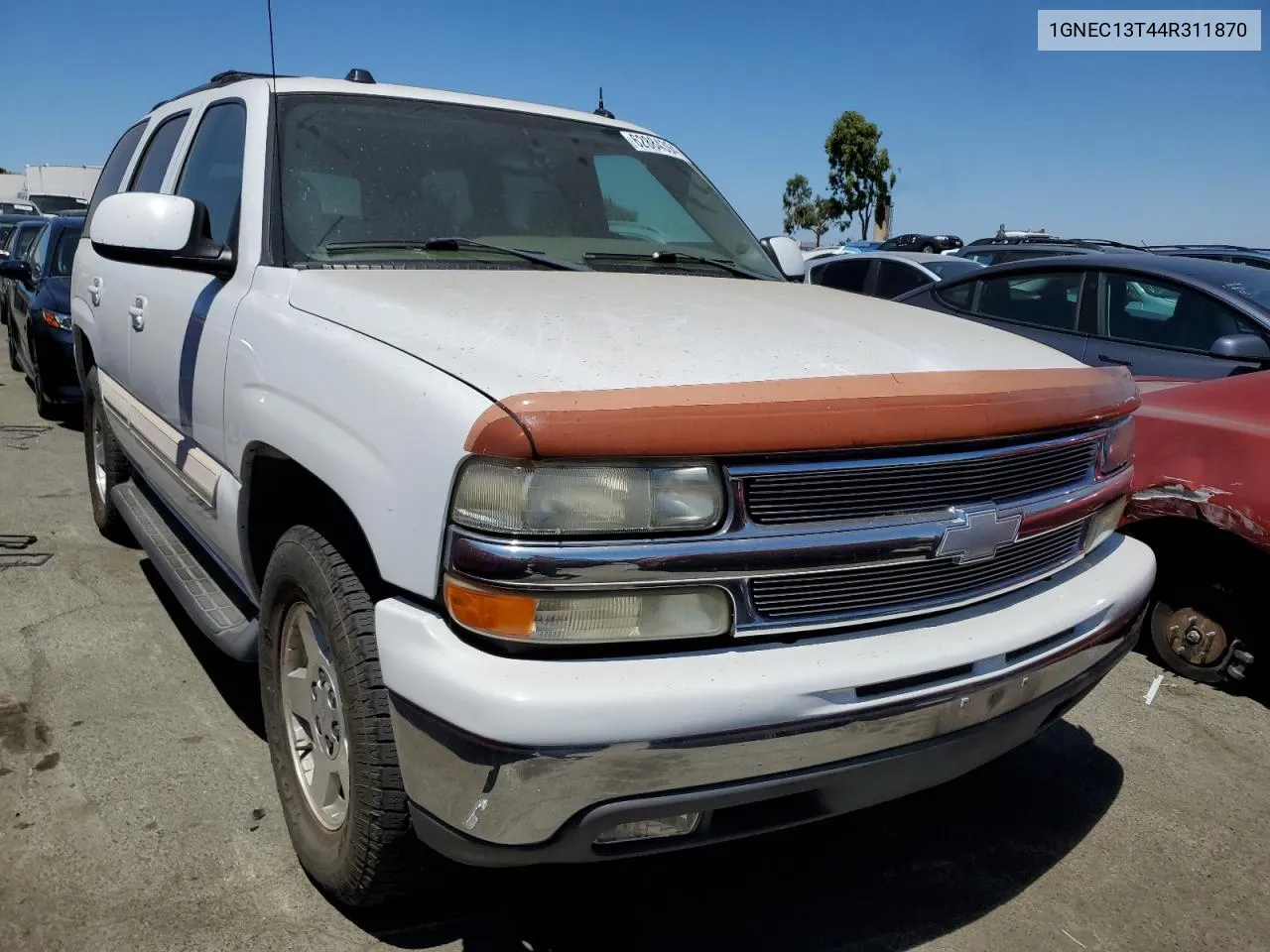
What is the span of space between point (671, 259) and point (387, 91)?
3.44 feet

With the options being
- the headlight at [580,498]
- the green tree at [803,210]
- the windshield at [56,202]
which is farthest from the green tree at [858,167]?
the headlight at [580,498]

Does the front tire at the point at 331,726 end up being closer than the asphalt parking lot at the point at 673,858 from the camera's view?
Yes

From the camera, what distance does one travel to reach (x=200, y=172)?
3625mm

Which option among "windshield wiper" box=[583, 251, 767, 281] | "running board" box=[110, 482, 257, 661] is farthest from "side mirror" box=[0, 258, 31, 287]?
"windshield wiper" box=[583, 251, 767, 281]

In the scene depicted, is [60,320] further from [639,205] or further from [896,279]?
[896,279]

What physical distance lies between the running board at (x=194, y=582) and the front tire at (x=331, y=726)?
0.77 feet

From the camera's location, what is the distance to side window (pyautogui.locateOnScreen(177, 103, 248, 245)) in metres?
3.18

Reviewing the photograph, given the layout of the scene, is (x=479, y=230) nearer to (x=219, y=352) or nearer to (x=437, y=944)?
(x=219, y=352)

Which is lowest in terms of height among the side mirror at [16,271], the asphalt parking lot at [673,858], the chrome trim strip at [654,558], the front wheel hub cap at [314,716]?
the asphalt parking lot at [673,858]

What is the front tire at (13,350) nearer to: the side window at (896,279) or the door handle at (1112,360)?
the side window at (896,279)

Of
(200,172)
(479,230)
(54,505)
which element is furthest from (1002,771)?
(54,505)

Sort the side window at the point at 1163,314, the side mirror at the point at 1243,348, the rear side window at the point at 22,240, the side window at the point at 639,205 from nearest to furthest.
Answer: the side window at the point at 639,205 → the side mirror at the point at 1243,348 → the side window at the point at 1163,314 → the rear side window at the point at 22,240

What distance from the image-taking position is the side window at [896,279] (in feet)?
38.3

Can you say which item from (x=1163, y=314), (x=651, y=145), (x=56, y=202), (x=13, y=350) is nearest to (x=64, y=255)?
(x=13, y=350)
